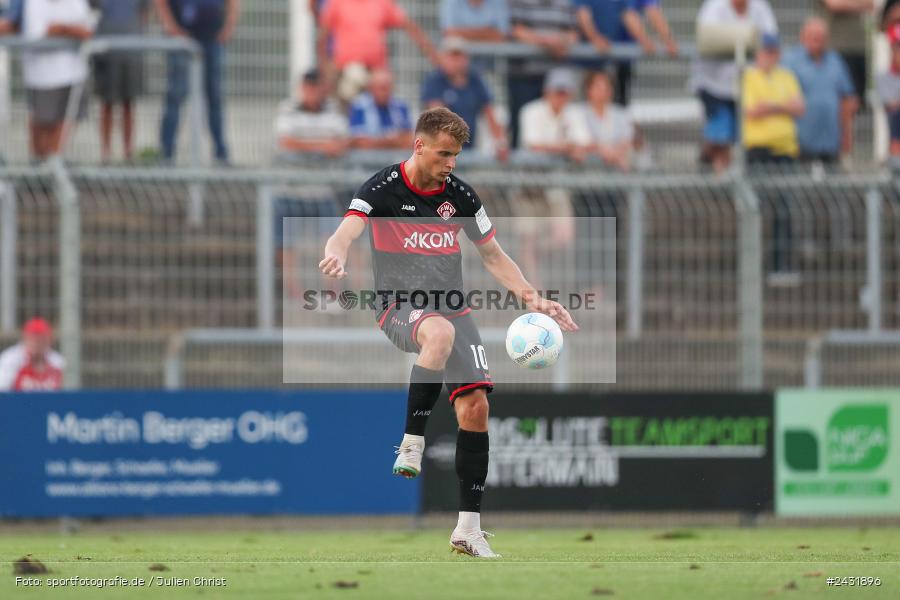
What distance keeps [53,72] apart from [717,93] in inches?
280

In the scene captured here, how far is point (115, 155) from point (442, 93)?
11.7 feet

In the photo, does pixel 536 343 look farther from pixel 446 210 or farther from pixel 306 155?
pixel 306 155

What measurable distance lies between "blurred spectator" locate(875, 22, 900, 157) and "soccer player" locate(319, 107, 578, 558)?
29.7ft

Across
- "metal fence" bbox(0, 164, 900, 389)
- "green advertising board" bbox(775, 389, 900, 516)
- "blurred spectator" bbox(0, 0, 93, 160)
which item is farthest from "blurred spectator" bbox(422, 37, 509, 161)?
"green advertising board" bbox(775, 389, 900, 516)

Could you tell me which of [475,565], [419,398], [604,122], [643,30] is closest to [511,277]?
[419,398]

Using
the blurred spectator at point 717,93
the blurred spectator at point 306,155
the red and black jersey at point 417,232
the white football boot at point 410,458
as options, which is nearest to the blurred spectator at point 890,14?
the blurred spectator at point 717,93

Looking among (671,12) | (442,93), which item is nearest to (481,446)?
(442,93)

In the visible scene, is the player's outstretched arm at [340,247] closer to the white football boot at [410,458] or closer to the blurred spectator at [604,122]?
the white football boot at [410,458]

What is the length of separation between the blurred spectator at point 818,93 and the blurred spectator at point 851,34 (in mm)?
1041

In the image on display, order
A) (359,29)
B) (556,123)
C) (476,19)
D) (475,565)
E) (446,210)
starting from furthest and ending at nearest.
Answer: (359,29), (476,19), (556,123), (446,210), (475,565)

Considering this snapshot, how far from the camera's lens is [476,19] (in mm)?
17484

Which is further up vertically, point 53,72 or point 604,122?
point 53,72

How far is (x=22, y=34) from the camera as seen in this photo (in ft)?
54.9

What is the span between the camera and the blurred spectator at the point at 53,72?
53.9 feet
